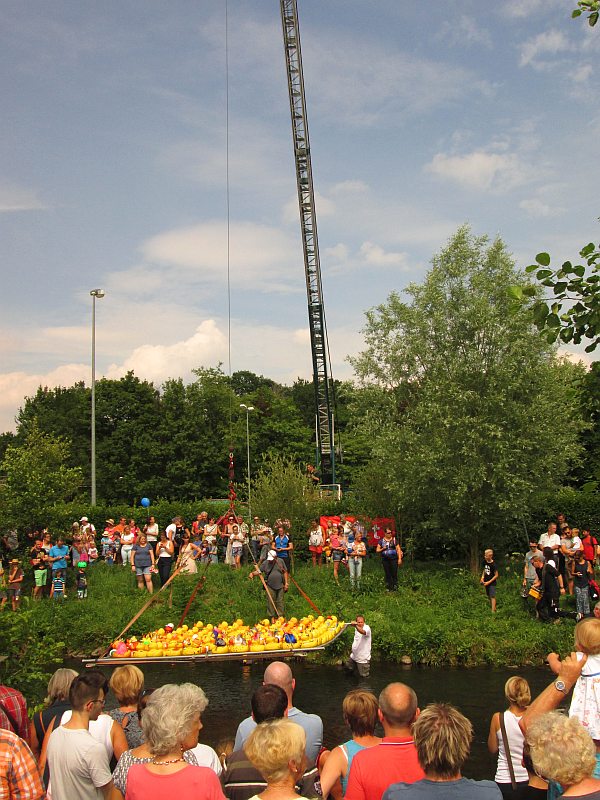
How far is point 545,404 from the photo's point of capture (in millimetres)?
22156

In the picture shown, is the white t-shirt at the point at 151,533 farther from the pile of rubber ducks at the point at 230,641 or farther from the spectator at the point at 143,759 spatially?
the spectator at the point at 143,759

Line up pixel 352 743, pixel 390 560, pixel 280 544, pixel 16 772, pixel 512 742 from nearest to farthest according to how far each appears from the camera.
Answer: pixel 16 772 < pixel 352 743 < pixel 512 742 < pixel 390 560 < pixel 280 544

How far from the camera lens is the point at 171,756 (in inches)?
161

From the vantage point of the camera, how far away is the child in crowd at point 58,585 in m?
22.5

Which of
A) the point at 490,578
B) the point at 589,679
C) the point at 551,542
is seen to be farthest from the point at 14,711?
the point at 551,542

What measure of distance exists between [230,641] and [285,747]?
11752 mm

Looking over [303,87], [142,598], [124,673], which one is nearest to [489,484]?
[142,598]

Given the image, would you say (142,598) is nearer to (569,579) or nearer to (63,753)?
(569,579)

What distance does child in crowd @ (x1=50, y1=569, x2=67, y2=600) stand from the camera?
2252 centimetres

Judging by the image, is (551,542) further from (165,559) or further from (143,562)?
(143,562)

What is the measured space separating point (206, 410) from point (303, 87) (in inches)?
1152

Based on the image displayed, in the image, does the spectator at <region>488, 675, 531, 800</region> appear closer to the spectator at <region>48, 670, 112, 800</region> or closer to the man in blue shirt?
the spectator at <region>48, 670, 112, 800</region>

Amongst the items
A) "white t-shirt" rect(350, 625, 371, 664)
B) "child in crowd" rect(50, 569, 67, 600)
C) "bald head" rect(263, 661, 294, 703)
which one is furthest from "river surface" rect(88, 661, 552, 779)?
"child in crowd" rect(50, 569, 67, 600)

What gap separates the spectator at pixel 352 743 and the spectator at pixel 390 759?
0.26 metres
